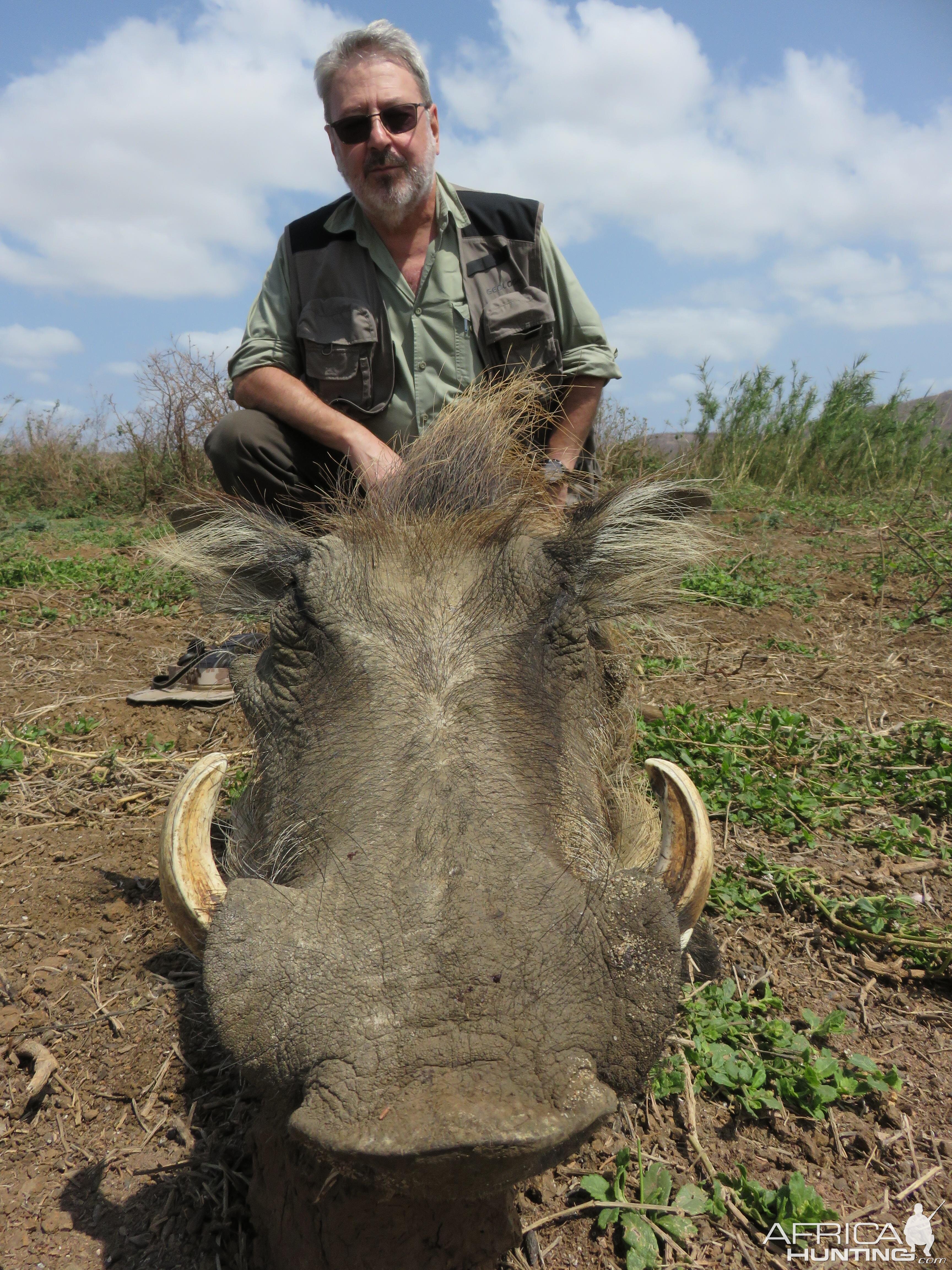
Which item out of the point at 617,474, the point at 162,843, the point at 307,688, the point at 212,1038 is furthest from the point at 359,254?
the point at 617,474

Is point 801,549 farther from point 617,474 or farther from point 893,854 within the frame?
point 893,854

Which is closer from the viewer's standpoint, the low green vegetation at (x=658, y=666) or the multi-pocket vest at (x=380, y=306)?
the multi-pocket vest at (x=380, y=306)

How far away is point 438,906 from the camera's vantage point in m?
1.30

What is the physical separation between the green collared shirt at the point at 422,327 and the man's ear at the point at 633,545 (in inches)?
55.9

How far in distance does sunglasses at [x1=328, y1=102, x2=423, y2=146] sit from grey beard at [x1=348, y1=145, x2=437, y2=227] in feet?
0.36

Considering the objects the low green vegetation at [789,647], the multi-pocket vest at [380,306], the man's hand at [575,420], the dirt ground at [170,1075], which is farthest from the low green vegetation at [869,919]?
the multi-pocket vest at [380,306]

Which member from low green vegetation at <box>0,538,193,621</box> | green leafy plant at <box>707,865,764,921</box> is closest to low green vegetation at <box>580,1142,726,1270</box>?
green leafy plant at <box>707,865,764,921</box>

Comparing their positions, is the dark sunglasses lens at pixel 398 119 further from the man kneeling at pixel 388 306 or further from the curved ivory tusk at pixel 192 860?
the curved ivory tusk at pixel 192 860

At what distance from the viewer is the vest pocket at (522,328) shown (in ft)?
11.7

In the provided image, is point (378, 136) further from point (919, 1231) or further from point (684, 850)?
point (919, 1231)

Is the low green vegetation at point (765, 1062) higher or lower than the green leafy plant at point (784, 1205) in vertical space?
higher

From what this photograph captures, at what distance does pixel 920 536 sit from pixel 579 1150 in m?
5.51

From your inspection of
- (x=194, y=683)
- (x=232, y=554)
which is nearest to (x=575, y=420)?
(x=232, y=554)

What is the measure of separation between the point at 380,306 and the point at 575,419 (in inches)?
39.0
